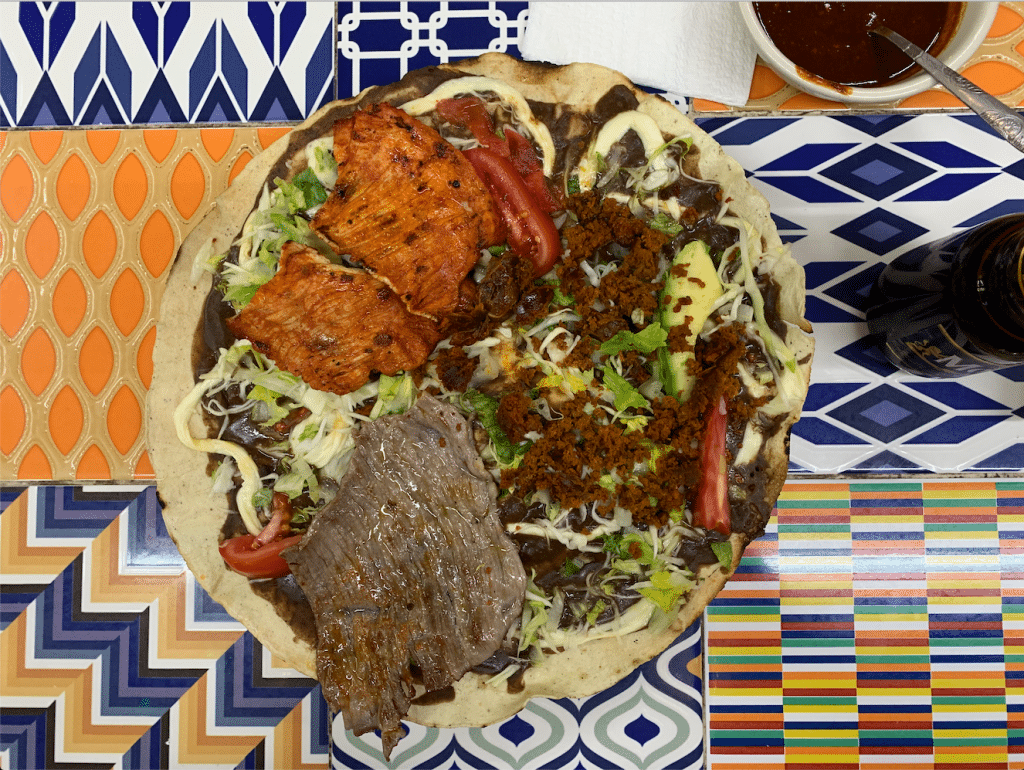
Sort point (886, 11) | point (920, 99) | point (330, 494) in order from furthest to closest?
point (920, 99) → point (330, 494) → point (886, 11)

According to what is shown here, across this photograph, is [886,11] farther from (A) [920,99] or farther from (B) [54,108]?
(B) [54,108]

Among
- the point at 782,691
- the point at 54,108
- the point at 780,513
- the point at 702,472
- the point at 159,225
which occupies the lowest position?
the point at 782,691

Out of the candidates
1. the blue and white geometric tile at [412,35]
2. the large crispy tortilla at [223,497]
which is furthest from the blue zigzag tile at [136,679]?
the blue and white geometric tile at [412,35]

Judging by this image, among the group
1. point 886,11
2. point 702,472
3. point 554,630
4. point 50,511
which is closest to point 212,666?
point 50,511

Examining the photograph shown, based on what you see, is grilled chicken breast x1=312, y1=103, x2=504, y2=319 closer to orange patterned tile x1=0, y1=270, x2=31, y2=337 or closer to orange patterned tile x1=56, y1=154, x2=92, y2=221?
orange patterned tile x1=56, y1=154, x2=92, y2=221

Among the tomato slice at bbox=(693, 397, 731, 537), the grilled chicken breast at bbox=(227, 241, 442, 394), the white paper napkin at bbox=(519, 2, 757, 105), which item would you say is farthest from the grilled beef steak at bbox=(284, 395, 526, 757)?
the white paper napkin at bbox=(519, 2, 757, 105)

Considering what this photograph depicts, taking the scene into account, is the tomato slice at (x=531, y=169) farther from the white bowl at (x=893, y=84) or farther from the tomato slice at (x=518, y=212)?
the white bowl at (x=893, y=84)

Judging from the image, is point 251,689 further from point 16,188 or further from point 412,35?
point 412,35
